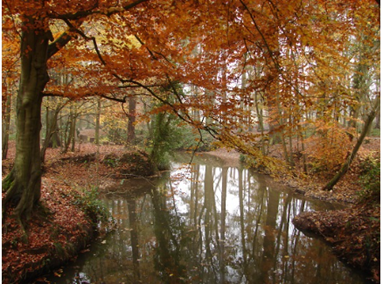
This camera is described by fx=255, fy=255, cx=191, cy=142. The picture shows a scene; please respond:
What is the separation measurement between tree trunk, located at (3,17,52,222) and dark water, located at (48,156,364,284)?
1706 millimetres

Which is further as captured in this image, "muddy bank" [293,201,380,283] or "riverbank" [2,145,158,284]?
"muddy bank" [293,201,380,283]

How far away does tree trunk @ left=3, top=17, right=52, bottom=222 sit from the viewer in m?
4.95

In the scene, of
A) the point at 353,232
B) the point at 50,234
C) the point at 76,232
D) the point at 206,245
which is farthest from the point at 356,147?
the point at 50,234

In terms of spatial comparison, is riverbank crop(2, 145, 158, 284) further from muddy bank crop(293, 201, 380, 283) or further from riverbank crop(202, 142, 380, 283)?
muddy bank crop(293, 201, 380, 283)

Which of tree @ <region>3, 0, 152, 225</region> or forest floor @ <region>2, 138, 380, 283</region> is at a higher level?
tree @ <region>3, 0, 152, 225</region>

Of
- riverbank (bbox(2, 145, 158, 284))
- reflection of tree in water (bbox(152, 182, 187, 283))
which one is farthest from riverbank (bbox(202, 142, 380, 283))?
riverbank (bbox(2, 145, 158, 284))

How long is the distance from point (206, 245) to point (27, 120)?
16.1 ft

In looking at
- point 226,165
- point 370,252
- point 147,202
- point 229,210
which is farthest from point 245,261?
point 226,165

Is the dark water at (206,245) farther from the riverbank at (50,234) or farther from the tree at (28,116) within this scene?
the tree at (28,116)

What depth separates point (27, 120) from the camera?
503 cm

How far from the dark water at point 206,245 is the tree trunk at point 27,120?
171 centimetres

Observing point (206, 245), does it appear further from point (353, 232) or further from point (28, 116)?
point (28, 116)

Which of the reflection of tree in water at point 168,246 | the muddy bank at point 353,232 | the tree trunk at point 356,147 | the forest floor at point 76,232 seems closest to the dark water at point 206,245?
the reflection of tree in water at point 168,246

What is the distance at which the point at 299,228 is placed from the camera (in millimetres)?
7312
